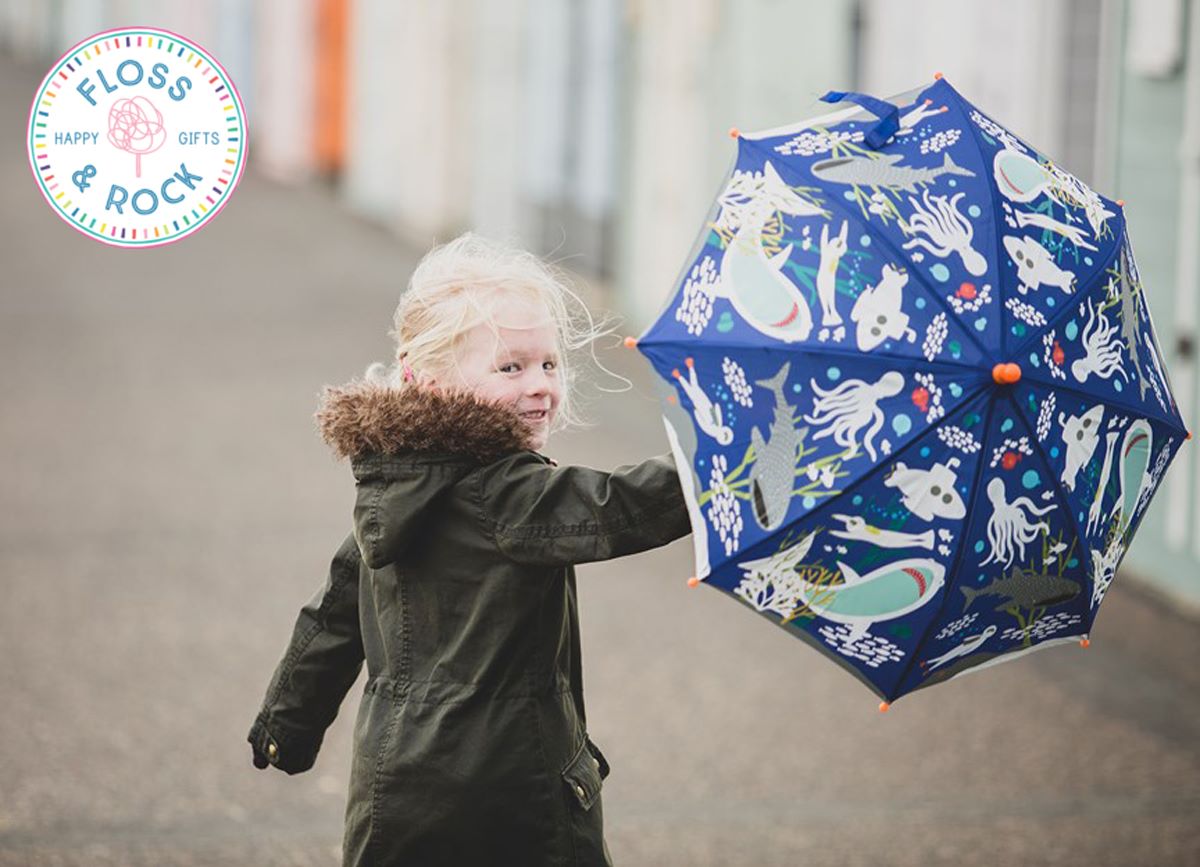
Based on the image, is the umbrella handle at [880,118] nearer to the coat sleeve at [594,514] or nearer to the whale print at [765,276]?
the whale print at [765,276]

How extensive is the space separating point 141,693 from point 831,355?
13.2ft

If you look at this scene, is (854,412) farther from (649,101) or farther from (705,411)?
(649,101)

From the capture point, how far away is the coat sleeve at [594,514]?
2467 millimetres

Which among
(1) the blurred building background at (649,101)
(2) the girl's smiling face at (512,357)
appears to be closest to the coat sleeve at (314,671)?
(2) the girl's smiling face at (512,357)

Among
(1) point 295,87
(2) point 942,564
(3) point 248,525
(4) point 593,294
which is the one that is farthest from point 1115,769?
(1) point 295,87

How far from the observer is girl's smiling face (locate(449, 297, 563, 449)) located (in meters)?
2.60

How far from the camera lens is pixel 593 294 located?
45.2 ft

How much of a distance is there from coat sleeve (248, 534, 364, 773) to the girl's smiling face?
41 cm

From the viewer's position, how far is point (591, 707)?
19.2 ft

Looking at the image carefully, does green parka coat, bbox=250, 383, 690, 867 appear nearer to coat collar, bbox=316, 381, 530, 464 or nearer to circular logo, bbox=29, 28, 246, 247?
coat collar, bbox=316, 381, 530, 464

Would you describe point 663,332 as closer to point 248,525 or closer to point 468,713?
point 468,713

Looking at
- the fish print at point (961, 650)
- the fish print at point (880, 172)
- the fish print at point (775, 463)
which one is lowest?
the fish print at point (961, 650)

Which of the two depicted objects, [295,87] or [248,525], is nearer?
[248,525]

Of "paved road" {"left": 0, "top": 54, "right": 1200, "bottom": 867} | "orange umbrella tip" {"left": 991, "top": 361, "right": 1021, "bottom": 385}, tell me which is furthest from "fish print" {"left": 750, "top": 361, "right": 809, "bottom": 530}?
"paved road" {"left": 0, "top": 54, "right": 1200, "bottom": 867}
